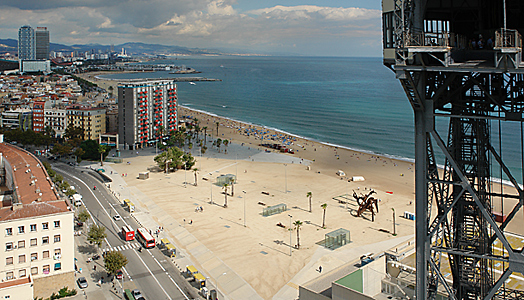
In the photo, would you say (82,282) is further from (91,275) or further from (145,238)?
(145,238)

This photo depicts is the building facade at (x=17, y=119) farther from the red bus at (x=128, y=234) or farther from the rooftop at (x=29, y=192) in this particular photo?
the red bus at (x=128, y=234)

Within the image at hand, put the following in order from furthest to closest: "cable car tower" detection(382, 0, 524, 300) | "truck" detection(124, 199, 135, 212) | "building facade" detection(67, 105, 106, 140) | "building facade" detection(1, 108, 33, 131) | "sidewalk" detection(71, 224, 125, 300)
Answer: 1. "building facade" detection(1, 108, 33, 131)
2. "building facade" detection(67, 105, 106, 140)
3. "truck" detection(124, 199, 135, 212)
4. "sidewalk" detection(71, 224, 125, 300)
5. "cable car tower" detection(382, 0, 524, 300)

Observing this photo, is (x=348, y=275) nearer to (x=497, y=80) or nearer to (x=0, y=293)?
(x=497, y=80)

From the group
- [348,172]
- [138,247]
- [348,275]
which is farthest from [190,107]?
[348,275]

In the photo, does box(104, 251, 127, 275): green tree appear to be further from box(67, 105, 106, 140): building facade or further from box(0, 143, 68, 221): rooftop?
box(67, 105, 106, 140): building facade

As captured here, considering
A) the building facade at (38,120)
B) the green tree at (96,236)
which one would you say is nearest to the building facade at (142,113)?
the building facade at (38,120)

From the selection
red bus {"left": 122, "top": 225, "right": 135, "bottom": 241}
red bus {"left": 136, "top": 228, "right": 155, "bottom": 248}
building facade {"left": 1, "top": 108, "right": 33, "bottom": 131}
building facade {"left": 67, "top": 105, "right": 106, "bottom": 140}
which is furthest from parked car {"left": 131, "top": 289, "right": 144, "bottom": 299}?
building facade {"left": 1, "top": 108, "right": 33, "bottom": 131}
